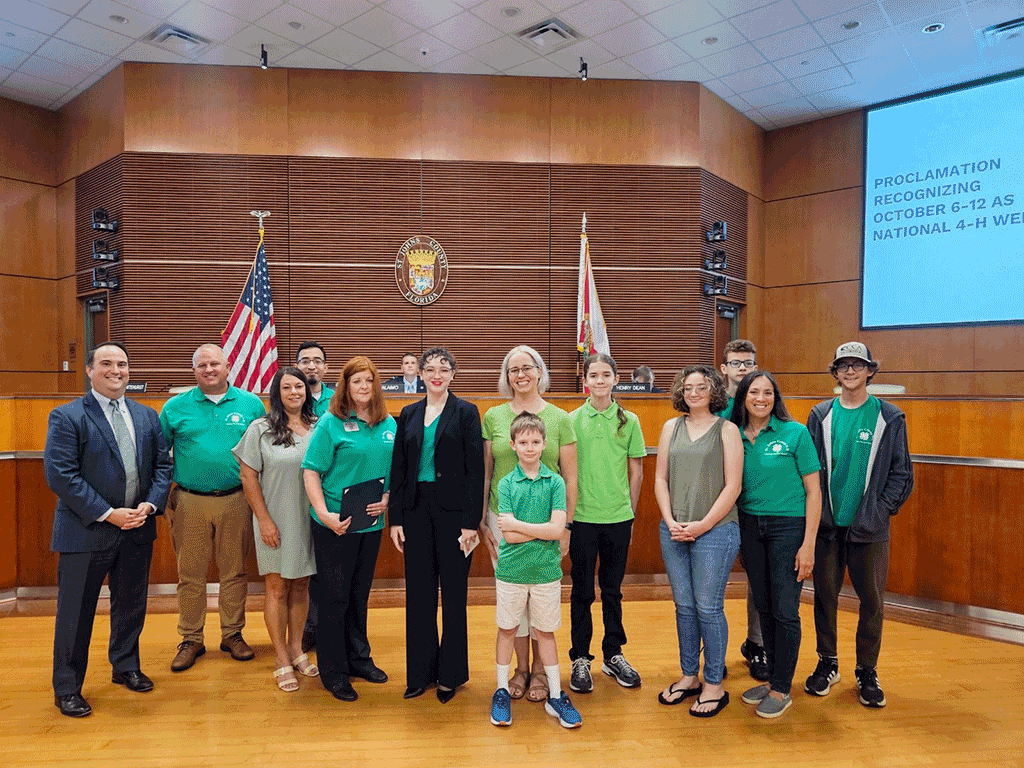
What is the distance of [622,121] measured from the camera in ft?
24.3

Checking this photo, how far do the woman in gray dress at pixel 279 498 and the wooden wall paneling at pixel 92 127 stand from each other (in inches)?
228

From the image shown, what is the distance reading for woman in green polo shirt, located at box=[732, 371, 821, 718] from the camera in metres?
2.69

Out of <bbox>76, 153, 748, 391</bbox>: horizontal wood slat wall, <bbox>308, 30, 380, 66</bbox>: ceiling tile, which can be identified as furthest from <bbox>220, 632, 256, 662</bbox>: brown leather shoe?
<bbox>308, 30, 380, 66</bbox>: ceiling tile

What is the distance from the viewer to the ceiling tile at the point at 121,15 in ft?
19.4

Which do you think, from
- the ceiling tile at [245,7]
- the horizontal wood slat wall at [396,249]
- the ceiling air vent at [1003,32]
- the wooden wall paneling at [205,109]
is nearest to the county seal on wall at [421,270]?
the horizontal wood slat wall at [396,249]

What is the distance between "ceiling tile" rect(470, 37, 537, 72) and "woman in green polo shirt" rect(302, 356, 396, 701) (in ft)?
16.5

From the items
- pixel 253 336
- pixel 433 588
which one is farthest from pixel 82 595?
pixel 253 336

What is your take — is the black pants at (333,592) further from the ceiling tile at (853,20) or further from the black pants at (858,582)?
the ceiling tile at (853,20)

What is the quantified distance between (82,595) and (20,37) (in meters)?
6.52

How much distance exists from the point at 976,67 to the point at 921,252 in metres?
2.00

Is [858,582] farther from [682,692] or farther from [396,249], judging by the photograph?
[396,249]

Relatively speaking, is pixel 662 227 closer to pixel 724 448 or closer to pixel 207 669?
pixel 724 448

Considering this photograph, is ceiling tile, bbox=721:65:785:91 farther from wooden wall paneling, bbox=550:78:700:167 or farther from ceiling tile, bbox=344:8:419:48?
ceiling tile, bbox=344:8:419:48

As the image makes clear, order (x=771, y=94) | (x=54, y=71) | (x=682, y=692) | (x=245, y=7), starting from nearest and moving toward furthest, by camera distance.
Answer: (x=682, y=692) → (x=245, y=7) → (x=54, y=71) → (x=771, y=94)
